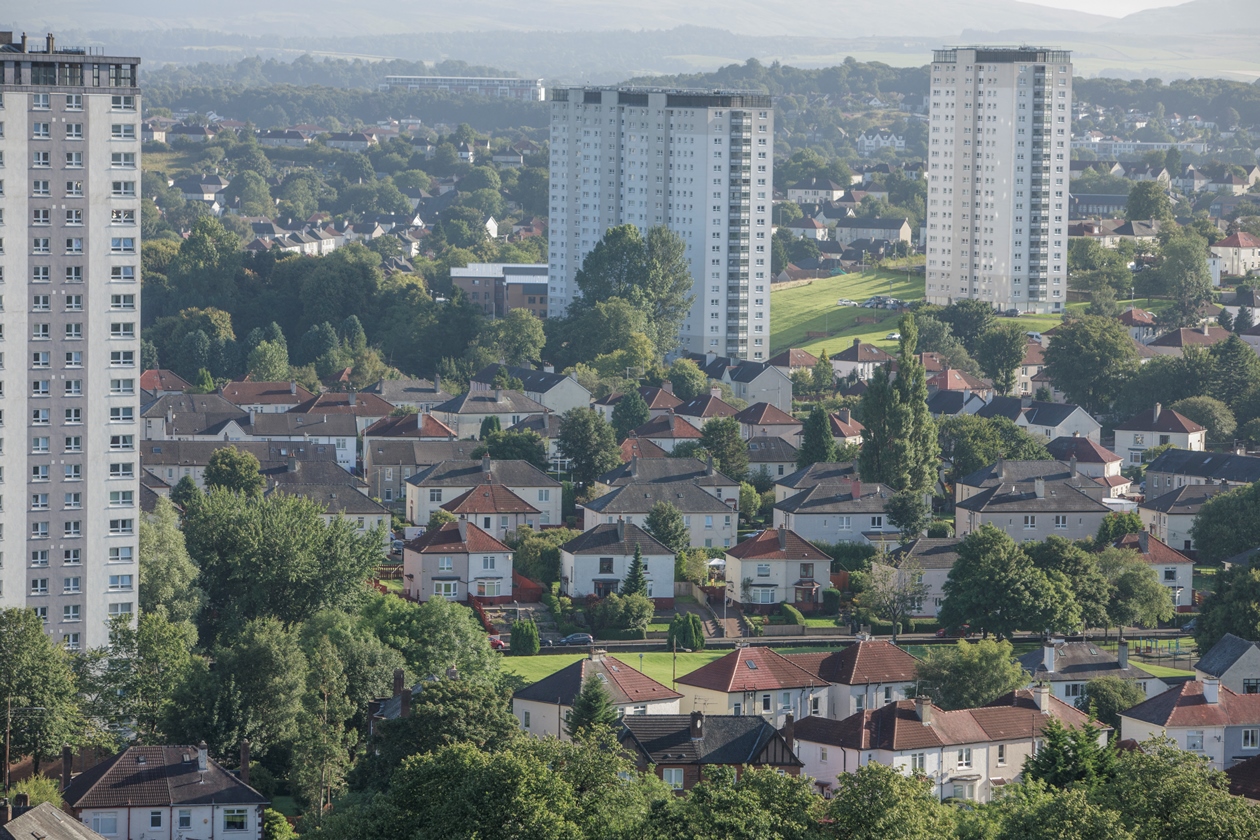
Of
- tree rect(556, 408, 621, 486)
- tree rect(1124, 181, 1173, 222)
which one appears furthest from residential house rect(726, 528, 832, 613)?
tree rect(1124, 181, 1173, 222)

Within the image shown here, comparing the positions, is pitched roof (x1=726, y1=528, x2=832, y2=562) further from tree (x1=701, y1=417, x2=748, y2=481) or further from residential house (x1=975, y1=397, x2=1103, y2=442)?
residential house (x1=975, y1=397, x2=1103, y2=442)

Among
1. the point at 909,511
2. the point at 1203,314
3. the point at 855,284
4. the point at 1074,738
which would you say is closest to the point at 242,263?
the point at 855,284

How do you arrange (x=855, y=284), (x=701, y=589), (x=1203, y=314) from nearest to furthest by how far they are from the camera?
(x=701, y=589) → (x=1203, y=314) → (x=855, y=284)

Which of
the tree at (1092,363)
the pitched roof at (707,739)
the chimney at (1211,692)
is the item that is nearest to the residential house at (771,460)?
the tree at (1092,363)

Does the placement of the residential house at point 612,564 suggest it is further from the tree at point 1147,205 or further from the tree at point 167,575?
the tree at point 1147,205

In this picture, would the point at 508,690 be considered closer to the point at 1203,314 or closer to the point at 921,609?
the point at 921,609

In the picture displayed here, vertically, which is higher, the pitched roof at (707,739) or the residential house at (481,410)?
the residential house at (481,410)
